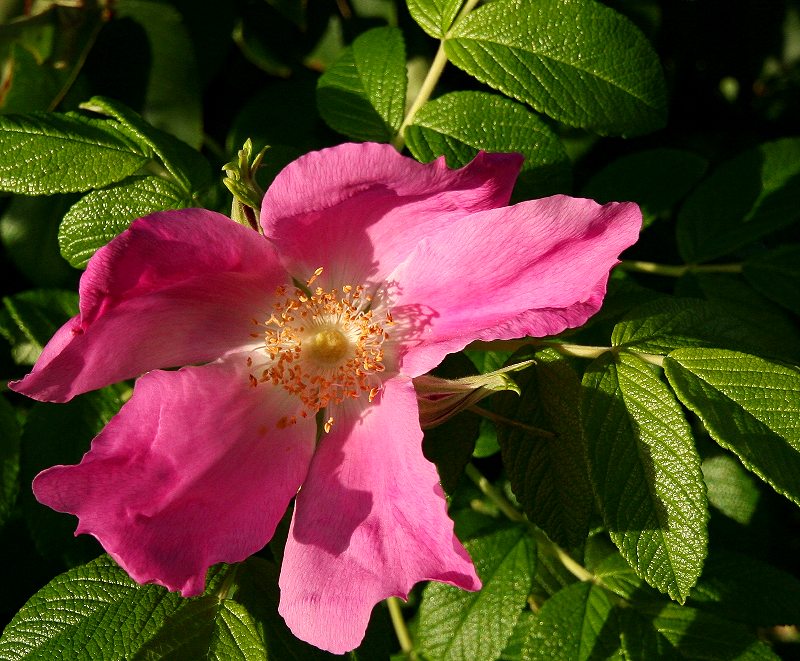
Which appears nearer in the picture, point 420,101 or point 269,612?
point 269,612

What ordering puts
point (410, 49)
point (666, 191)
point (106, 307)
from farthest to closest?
point (410, 49) < point (666, 191) < point (106, 307)

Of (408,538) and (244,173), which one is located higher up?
(244,173)

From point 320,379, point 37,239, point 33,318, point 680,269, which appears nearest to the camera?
point 320,379

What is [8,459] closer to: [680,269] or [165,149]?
[165,149]

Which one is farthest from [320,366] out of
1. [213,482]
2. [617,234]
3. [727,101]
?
[727,101]

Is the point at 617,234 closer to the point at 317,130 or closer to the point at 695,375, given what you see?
the point at 695,375

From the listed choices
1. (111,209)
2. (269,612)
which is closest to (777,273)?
(269,612)

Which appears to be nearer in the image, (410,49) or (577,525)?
(577,525)
